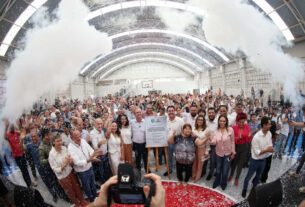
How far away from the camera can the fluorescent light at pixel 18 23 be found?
1026 cm

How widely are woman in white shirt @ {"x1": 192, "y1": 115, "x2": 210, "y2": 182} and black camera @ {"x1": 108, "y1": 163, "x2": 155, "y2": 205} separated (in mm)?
2567

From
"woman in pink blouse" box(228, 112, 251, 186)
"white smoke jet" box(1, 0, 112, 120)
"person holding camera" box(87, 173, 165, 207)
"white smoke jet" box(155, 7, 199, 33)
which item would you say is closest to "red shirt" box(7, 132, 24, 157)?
"white smoke jet" box(1, 0, 112, 120)

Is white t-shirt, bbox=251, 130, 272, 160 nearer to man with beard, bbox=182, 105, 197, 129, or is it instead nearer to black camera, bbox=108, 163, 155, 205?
man with beard, bbox=182, 105, 197, 129

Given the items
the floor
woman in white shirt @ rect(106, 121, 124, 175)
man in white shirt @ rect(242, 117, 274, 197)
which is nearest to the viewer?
man in white shirt @ rect(242, 117, 274, 197)

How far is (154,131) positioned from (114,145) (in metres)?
1.04

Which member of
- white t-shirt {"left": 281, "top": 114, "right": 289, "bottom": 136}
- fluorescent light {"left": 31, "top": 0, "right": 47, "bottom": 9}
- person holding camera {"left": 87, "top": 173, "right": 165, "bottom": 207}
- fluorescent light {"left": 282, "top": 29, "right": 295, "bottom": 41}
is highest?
fluorescent light {"left": 31, "top": 0, "right": 47, "bottom": 9}

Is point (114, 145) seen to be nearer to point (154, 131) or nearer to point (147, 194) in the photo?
point (154, 131)

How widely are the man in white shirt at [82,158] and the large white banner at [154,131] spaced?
153cm

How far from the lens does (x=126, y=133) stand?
13.5 ft

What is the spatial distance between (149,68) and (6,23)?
2529cm

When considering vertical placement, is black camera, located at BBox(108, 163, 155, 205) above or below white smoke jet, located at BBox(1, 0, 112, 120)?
below

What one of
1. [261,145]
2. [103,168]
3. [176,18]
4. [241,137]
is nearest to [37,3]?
[176,18]

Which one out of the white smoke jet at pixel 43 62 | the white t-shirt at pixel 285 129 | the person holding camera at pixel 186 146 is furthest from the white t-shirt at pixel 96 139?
the white t-shirt at pixel 285 129

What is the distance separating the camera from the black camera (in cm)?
128
